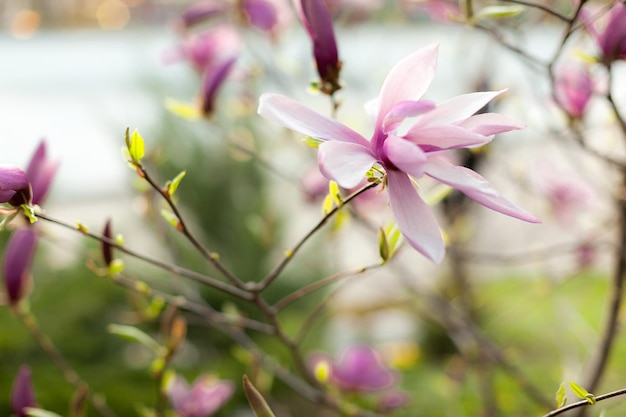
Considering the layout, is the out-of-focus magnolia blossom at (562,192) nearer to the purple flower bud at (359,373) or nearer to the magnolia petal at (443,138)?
the purple flower bud at (359,373)

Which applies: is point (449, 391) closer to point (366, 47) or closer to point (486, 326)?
point (486, 326)

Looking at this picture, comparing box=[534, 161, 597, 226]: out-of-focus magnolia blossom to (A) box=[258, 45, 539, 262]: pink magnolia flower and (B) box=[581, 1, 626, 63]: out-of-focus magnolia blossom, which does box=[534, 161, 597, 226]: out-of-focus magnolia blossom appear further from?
(A) box=[258, 45, 539, 262]: pink magnolia flower

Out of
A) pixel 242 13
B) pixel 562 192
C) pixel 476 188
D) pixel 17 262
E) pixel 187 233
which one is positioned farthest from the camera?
pixel 562 192

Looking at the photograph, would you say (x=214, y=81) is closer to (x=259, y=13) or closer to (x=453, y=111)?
(x=259, y=13)

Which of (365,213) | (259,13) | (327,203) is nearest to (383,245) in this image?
(327,203)

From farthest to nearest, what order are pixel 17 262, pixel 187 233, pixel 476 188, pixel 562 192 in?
pixel 562 192, pixel 17 262, pixel 187 233, pixel 476 188

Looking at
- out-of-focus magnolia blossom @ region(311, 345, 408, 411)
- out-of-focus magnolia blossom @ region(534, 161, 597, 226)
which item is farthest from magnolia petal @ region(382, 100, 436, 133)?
out-of-focus magnolia blossom @ region(534, 161, 597, 226)
